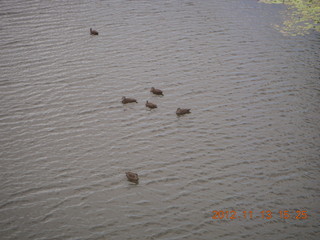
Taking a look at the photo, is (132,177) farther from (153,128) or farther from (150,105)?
(150,105)

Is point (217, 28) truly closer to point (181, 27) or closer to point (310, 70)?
point (181, 27)

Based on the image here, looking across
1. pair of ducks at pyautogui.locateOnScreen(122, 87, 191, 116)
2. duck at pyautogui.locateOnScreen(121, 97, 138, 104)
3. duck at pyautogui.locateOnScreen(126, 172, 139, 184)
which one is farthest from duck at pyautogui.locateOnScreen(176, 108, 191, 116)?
duck at pyautogui.locateOnScreen(126, 172, 139, 184)
